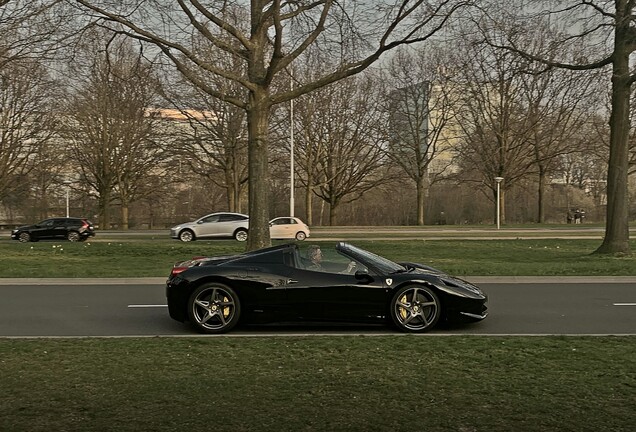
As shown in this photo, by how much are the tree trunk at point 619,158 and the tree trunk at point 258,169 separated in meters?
10.8

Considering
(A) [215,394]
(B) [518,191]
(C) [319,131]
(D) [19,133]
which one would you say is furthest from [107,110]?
(A) [215,394]

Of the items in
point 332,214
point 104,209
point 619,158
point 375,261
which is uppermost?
point 619,158

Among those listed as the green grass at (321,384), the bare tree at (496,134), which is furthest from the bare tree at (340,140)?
the green grass at (321,384)

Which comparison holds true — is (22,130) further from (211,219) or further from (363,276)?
(363,276)

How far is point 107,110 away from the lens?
4681 cm

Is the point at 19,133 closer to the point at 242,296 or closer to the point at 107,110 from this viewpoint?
the point at 107,110

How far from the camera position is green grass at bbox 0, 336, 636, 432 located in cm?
466

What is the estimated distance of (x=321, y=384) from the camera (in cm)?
566

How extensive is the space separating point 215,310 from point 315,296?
1.34m

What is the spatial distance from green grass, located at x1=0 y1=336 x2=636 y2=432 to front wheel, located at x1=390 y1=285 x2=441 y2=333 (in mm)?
727

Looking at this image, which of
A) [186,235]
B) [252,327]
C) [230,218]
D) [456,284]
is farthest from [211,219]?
[456,284]

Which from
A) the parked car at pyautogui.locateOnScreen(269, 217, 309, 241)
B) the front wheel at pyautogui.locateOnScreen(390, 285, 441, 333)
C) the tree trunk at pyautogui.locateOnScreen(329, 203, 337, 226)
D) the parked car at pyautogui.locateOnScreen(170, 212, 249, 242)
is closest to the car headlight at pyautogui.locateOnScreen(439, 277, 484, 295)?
the front wheel at pyautogui.locateOnScreen(390, 285, 441, 333)

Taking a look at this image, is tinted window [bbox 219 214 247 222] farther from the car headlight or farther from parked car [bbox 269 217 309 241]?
the car headlight

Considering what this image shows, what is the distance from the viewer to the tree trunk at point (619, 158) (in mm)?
20641
